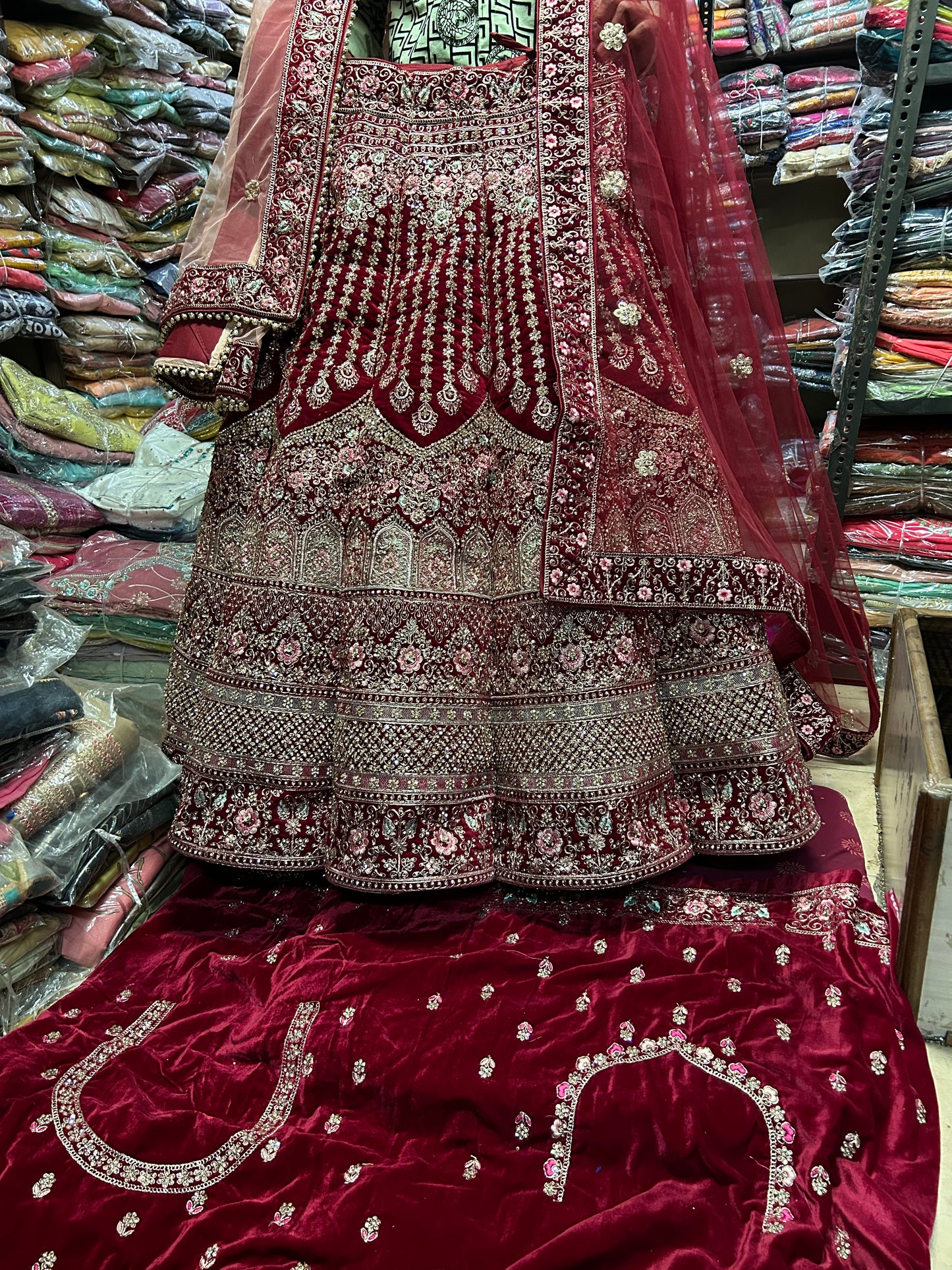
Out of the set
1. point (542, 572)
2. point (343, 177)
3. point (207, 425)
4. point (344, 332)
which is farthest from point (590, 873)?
point (207, 425)

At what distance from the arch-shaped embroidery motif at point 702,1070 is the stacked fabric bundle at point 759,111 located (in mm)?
2157

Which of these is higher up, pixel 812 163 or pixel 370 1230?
pixel 812 163

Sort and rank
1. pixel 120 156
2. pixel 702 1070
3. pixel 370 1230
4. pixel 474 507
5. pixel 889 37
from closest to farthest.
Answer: pixel 370 1230
pixel 702 1070
pixel 474 507
pixel 889 37
pixel 120 156

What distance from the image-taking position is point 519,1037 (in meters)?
0.84

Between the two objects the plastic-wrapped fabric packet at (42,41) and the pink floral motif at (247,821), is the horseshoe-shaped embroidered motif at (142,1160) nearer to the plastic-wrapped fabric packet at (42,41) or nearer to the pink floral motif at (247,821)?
the pink floral motif at (247,821)

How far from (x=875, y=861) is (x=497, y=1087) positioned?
70cm

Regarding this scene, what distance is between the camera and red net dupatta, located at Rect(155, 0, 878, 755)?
40.8 inches

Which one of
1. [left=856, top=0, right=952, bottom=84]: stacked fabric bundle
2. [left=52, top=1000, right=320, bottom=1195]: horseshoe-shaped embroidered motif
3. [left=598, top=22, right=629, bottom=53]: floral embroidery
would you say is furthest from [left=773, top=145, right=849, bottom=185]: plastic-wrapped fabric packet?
[left=52, top=1000, right=320, bottom=1195]: horseshoe-shaped embroidered motif

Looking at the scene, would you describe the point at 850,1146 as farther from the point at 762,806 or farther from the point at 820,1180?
the point at 762,806

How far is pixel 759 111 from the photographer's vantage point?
211cm

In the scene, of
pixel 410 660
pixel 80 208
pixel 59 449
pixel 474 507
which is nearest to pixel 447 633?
pixel 410 660

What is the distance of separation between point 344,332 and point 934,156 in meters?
1.48

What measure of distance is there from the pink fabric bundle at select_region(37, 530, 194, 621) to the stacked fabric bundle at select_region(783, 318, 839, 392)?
1.63 m

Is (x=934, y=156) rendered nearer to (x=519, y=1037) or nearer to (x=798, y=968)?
→ (x=798, y=968)
